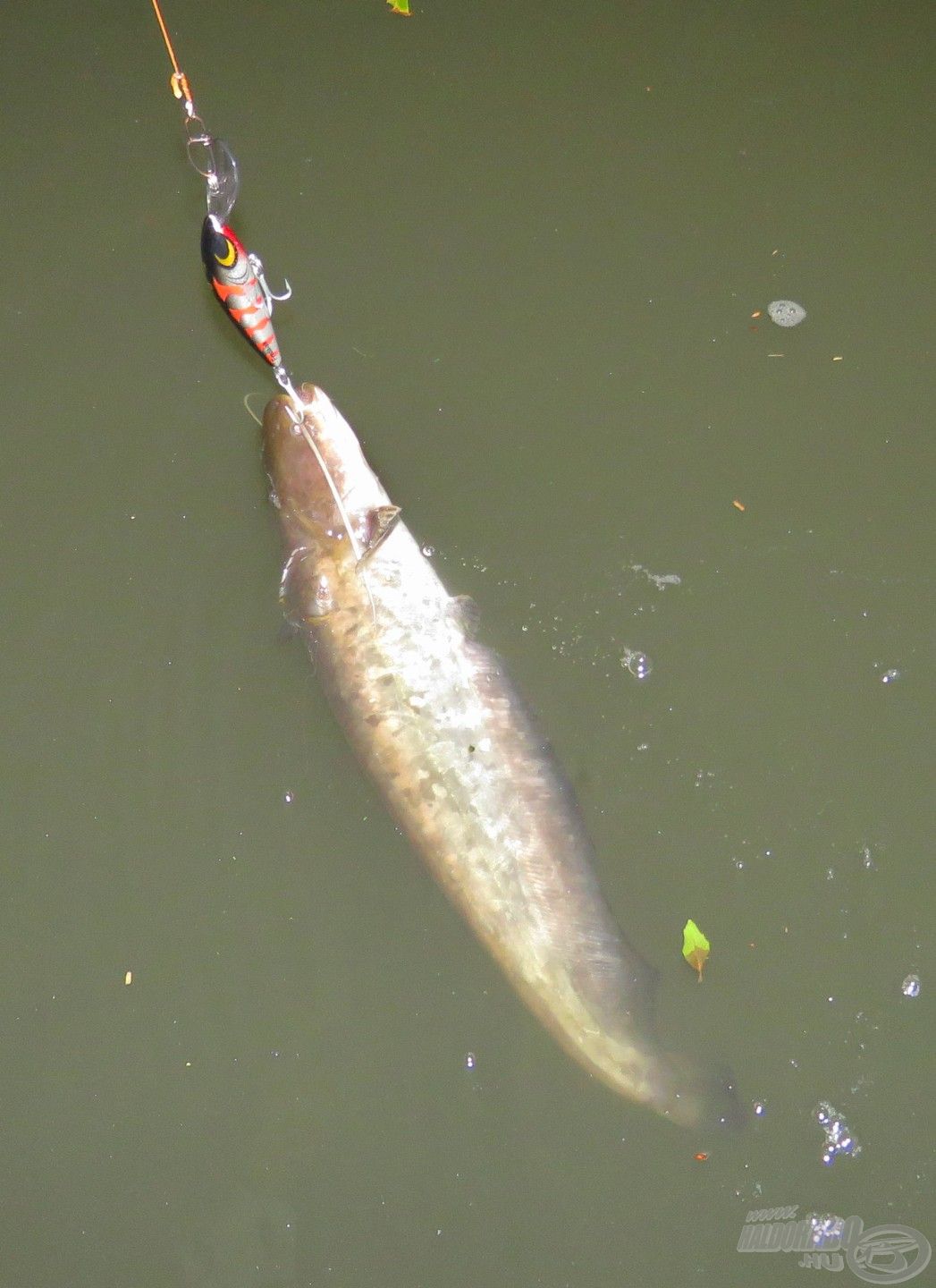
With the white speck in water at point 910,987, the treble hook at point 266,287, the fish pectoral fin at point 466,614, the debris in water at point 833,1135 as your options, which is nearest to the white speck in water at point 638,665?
the fish pectoral fin at point 466,614

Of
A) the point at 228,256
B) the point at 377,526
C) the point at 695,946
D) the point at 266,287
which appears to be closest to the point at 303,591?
the point at 377,526

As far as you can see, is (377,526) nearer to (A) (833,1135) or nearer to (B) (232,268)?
(B) (232,268)

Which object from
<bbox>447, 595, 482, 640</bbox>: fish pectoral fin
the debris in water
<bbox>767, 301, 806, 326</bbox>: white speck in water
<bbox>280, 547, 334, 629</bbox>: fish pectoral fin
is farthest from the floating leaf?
<bbox>767, 301, 806, 326</bbox>: white speck in water

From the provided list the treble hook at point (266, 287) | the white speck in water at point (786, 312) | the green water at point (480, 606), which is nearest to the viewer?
the treble hook at point (266, 287)

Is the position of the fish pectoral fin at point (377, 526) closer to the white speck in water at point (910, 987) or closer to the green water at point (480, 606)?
the green water at point (480, 606)

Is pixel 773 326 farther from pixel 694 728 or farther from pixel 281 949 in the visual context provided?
pixel 281 949

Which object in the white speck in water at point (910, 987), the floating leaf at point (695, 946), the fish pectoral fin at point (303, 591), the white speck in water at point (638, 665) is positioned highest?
the fish pectoral fin at point (303, 591)
